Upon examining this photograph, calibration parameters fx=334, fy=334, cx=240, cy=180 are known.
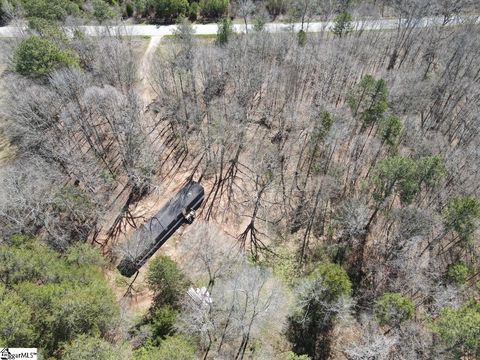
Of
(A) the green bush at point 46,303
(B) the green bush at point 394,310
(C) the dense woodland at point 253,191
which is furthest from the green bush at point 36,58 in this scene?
(B) the green bush at point 394,310

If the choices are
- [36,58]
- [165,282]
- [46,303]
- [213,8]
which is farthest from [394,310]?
[213,8]

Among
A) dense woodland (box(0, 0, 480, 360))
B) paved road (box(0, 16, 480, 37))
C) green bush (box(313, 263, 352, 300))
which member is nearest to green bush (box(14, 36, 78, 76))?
dense woodland (box(0, 0, 480, 360))

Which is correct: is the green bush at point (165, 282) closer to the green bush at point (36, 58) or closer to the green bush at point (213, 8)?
the green bush at point (36, 58)

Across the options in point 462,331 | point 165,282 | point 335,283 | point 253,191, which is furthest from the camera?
point 253,191

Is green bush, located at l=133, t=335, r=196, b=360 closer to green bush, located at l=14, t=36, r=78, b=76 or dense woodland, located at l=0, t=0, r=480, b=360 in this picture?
dense woodland, located at l=0, t=0, r=480, b=360

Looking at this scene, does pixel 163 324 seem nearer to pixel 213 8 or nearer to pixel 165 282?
pixel 165 282

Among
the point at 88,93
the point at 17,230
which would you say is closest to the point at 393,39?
the point at 88,93

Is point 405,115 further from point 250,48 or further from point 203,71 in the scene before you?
point 203,71
